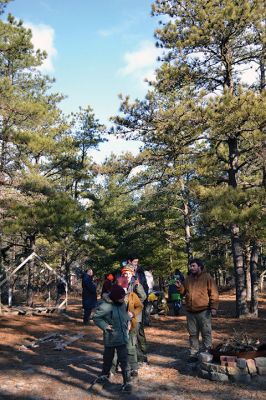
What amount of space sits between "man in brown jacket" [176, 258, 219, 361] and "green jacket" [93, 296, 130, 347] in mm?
1739

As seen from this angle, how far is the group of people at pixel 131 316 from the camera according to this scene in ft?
20.2

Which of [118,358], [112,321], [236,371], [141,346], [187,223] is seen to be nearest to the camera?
[112,321]

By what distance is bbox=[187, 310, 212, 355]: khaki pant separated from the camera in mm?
7469

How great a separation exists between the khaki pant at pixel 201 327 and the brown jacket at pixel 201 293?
13cm

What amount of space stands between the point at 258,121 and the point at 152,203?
490 inches

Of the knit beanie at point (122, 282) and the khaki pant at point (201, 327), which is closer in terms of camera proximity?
the knit beanie at point (122, 282)

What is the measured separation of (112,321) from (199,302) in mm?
1999

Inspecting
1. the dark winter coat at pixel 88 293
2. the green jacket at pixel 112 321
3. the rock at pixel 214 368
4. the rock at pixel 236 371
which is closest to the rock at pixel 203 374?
the rock at pixel 214 368

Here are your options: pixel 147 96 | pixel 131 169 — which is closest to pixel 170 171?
pixel 131 169

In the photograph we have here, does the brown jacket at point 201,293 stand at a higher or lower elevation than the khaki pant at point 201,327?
higher

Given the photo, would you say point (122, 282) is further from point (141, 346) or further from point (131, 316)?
point (141, 346)

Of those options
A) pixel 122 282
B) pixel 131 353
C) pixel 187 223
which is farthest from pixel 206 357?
pixel 187 223

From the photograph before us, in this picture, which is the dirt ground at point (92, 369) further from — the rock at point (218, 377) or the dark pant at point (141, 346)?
the dark pant at point (141, 346)

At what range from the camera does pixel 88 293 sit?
1438 cm
